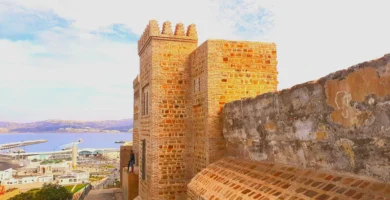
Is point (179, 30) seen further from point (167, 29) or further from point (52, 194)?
point (52, 194)

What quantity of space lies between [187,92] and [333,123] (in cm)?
612

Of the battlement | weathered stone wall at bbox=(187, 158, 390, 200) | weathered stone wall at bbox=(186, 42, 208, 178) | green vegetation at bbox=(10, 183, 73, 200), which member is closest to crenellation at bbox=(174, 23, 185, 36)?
the battlement

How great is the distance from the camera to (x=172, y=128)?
9906mm

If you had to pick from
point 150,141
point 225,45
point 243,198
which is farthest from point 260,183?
point 150,141

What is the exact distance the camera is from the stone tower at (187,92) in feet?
28.3

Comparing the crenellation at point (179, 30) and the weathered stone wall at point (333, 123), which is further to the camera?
the crenellation at point (179, 30)

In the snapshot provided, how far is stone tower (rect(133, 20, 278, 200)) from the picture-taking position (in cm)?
864

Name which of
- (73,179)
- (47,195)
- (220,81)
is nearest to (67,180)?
(73,179)

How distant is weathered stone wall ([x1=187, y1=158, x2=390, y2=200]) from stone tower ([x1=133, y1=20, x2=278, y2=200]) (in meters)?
1.23

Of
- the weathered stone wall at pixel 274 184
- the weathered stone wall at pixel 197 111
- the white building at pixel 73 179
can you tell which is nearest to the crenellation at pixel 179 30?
the weathered stone wall at pixel 197 111

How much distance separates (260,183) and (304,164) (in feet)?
2.77

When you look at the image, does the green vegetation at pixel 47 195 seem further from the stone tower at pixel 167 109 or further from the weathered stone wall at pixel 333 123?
the weathered stone wall at pixel 333 123

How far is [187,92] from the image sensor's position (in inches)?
397

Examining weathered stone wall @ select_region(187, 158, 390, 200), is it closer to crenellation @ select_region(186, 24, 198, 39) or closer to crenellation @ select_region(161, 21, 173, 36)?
crenellation @ select_region(186, 24, 198, 39)
